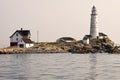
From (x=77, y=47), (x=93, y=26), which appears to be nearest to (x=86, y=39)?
(x=93, y=26)

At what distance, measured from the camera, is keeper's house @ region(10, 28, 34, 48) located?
126794mm

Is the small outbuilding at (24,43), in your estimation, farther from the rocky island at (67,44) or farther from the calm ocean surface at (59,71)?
the calm ocean surface at (59,71)

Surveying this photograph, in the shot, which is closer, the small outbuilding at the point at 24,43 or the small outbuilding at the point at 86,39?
the small outbuilding at the point at 24,43

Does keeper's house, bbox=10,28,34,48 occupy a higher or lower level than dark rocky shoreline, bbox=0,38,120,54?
higher

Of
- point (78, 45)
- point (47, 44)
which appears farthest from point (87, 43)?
point (47, 44)

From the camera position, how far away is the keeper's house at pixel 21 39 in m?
127

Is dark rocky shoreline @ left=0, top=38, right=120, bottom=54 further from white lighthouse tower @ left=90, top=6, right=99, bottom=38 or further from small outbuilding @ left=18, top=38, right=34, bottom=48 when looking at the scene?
white lighthouse tower @ left=90, top=6, right=99, bottom=38

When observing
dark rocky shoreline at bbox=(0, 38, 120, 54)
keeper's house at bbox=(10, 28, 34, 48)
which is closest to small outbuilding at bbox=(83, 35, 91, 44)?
dark rocky shoreline at bbox=(0, 38, 120, 54)

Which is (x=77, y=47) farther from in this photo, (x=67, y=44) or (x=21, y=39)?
(x=21, y=39)

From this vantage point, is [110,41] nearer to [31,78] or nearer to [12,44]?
[12,44]

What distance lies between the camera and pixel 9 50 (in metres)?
120

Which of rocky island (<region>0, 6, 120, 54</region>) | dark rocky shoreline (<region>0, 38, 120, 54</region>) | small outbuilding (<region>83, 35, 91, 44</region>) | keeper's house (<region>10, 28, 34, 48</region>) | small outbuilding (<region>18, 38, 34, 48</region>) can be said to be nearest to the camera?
rocky island (<region>0, 6, 120, 54</region>)

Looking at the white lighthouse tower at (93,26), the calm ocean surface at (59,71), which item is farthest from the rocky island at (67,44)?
the calm ocean surface at (59,71)

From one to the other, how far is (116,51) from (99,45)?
670 centimetres
